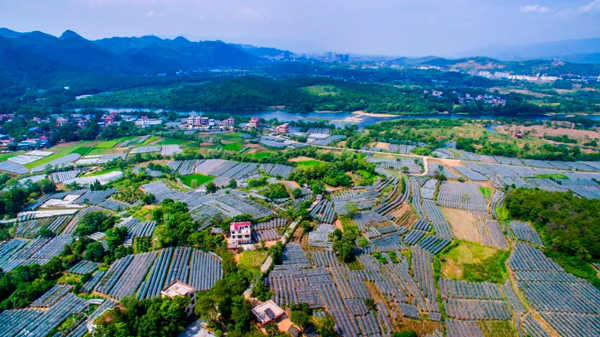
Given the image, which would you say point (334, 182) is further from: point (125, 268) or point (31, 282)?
point (31, 282)

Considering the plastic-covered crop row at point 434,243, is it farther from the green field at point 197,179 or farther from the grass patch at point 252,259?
the green field at point 197,179

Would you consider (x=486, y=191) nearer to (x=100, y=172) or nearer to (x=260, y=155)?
(x=260, y=155)

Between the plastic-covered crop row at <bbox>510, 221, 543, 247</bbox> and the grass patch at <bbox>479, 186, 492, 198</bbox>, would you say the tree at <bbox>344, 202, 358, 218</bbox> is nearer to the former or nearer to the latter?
the plastic-covered crop row at <bbox>510, 221, 543, 247</bbox>

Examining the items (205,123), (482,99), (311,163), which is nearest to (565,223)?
(311,163)

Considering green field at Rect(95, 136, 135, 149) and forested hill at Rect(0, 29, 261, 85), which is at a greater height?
forested hill at Rect(0, 29, 261, 85)

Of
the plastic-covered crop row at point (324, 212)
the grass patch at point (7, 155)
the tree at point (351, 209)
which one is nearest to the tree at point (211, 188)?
the plastic-covered crop row at point (324, 212)

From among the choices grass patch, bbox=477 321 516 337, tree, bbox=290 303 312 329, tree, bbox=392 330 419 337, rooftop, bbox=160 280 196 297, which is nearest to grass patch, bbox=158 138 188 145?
rooftop, bbox=160 280 196 297
